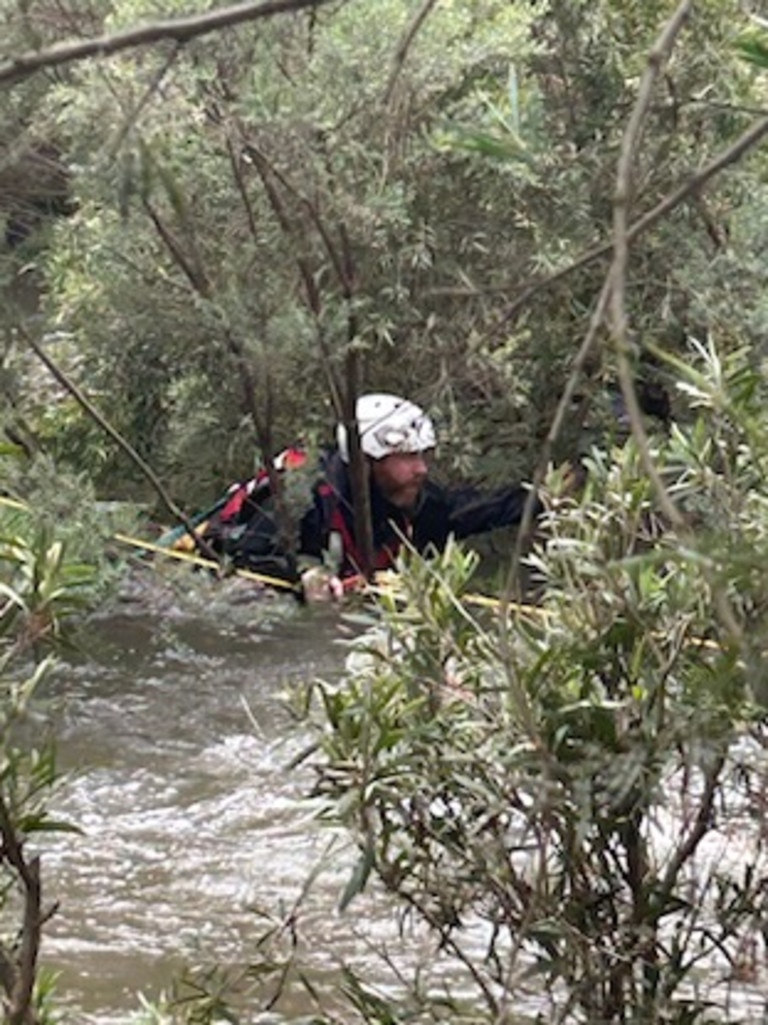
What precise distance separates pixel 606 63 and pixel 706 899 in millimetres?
5265

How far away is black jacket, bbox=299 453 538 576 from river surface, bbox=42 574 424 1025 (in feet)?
1.35

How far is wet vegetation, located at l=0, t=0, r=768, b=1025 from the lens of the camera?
299cm

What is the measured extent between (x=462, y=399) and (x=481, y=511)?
587 millimetres

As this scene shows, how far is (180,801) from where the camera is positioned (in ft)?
19.2

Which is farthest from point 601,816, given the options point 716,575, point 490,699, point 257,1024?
point 716,575

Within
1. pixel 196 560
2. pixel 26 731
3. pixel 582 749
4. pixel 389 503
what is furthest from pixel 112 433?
pixel 582 749

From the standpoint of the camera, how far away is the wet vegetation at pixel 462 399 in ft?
9.82

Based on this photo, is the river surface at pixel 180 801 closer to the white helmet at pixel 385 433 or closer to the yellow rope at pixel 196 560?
the yellow rope at pixel 196 560

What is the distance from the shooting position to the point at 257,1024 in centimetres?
408

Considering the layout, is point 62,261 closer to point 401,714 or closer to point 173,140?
point 173,140

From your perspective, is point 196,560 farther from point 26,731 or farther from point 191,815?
point 26,731

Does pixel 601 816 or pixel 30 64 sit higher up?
pixel 30 64

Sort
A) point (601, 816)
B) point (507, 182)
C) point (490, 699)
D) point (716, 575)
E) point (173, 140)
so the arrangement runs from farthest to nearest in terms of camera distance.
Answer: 1. point (507, 182)
2. point (173, 140)
3. point (490, 699)
4. point (601, 816)
5. point (716, 575)

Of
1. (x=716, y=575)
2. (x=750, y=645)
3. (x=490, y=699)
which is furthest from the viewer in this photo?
(x=490, y=699)
